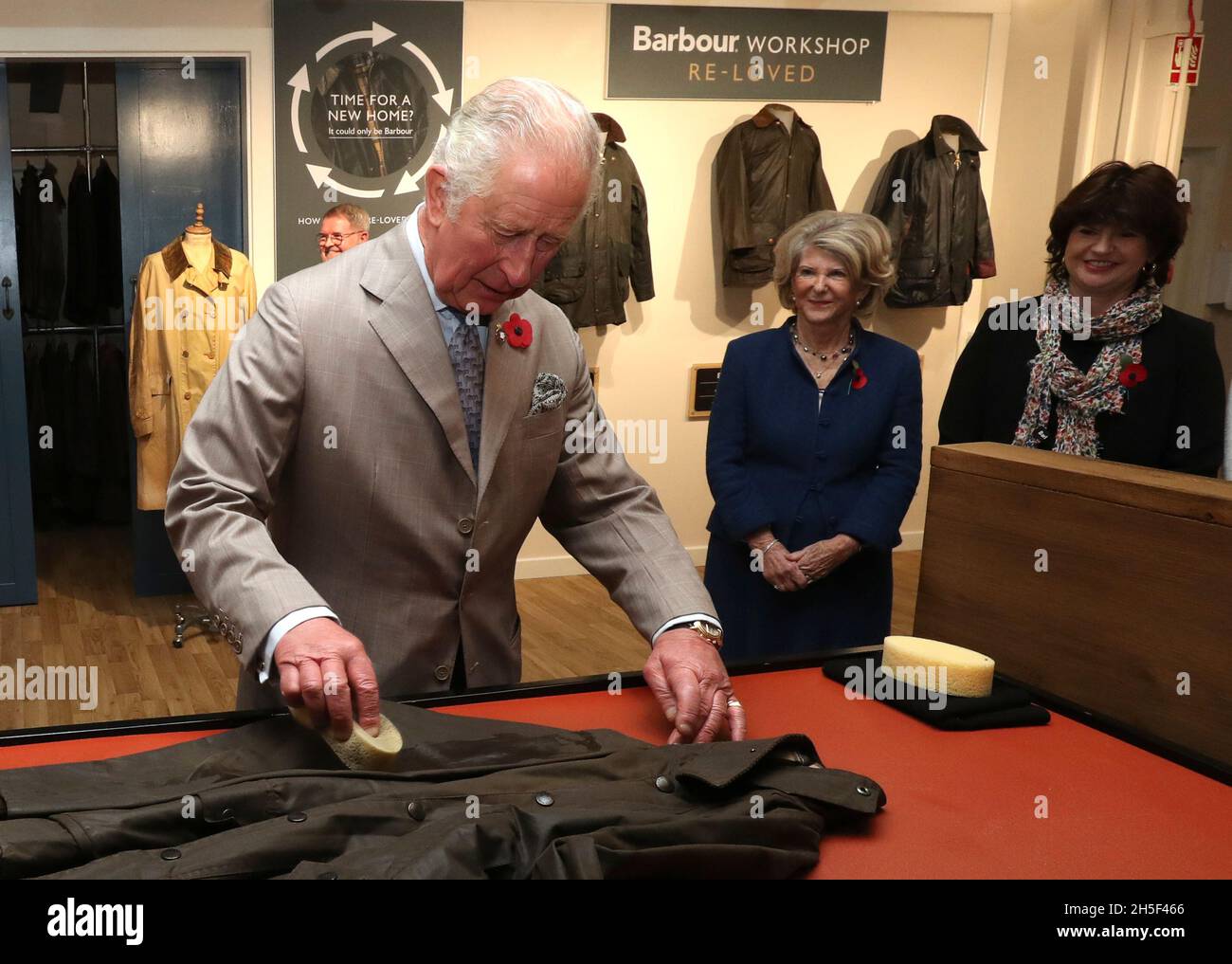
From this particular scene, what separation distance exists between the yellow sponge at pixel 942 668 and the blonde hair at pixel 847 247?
4.94 feet

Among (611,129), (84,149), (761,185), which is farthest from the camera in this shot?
(84,149)

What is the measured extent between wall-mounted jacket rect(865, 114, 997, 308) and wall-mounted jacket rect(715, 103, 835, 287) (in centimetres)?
42

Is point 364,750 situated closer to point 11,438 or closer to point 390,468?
point 390,468

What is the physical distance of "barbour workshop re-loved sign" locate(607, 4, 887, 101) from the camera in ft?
19.0

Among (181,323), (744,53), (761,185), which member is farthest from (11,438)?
(744,53)

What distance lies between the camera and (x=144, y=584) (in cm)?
575

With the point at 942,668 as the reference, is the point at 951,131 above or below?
above

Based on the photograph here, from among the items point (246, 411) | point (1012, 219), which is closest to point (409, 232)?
point (246, 411)

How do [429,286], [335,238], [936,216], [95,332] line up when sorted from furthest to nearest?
[95,332]
[936,216]
[335,238]
[429,286]

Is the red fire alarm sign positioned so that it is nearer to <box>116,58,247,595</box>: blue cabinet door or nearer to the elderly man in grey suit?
<box>116,58,247,595</box>: blue cabinet door

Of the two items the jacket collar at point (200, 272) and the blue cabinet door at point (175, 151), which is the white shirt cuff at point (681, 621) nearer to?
the jacket collar at point (200, 272)

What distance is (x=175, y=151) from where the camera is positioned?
5316 mm

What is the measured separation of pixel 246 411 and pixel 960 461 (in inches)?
51.4

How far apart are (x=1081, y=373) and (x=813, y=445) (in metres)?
0.65
